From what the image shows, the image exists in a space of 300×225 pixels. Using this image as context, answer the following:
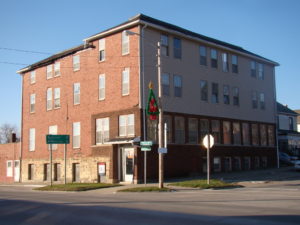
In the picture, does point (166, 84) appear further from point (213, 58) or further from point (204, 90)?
point (213, 58)

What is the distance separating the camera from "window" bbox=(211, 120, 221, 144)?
36.6 metres

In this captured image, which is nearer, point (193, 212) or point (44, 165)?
point (193, 212)

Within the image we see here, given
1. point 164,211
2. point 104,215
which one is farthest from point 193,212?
point 104,215

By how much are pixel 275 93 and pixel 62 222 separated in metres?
36.7

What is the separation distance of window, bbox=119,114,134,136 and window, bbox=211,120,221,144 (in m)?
8.52

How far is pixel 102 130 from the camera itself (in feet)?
111

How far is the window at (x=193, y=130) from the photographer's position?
34.5m

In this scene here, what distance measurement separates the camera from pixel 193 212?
39.9 ft

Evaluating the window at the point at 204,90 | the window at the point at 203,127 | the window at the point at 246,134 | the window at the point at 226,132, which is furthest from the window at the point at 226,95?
the window at the point at 203,127

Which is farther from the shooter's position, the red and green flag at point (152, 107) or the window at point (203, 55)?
the window at point (203, 55)

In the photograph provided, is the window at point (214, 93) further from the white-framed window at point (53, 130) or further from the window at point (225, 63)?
the white-framed window at point (53, 130)

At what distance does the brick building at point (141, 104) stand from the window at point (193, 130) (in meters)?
0.08

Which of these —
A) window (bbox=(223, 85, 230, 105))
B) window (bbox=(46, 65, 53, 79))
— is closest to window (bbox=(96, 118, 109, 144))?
window (bbox=(46, 65, 53, 79))

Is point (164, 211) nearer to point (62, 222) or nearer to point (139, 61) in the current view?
point (62, 222)
